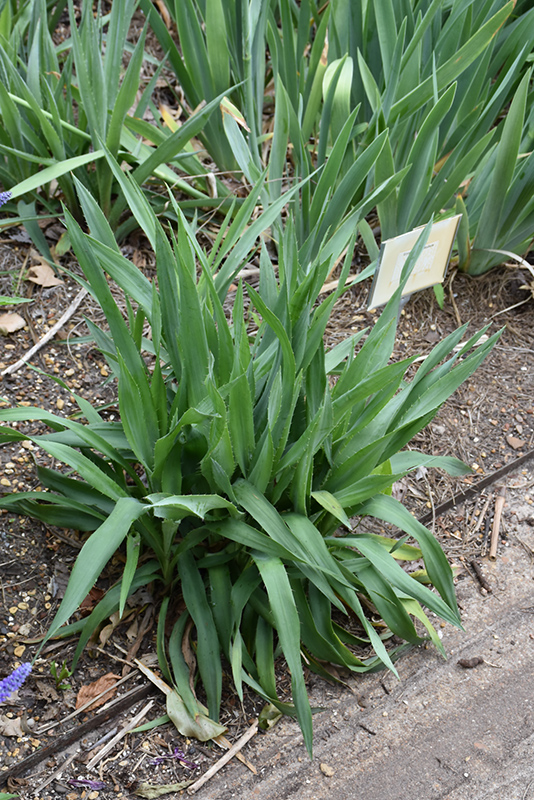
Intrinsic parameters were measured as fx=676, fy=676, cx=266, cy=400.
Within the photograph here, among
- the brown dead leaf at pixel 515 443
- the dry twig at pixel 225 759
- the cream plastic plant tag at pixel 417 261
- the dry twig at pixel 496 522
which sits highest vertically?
the cream plastic plant tag at pixel 417 261

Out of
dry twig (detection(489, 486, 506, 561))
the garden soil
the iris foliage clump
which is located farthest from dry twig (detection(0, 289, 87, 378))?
dry twig (detection(489, 486, 506, 561))

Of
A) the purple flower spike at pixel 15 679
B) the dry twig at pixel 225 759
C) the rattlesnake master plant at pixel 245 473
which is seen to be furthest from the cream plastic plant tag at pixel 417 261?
the purple flower spike at pixel 15 679

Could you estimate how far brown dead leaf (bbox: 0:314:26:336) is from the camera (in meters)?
1.53

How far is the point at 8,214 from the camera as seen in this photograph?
175 centimetres

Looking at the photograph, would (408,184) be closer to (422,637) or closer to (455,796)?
(422,637)

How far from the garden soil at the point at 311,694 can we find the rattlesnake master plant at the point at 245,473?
6cm

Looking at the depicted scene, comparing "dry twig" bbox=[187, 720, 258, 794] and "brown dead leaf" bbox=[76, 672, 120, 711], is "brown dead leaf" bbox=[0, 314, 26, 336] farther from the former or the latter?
"dry twig" bbox=[187, 720, 258, 794]

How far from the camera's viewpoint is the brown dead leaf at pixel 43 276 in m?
1.65

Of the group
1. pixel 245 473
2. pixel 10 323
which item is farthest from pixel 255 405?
pixel 10 323

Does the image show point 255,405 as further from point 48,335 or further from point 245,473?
point 48,335

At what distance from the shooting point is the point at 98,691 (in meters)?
1.08

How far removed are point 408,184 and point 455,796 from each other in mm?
1245

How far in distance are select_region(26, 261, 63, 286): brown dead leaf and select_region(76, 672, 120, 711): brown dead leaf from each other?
3.14ft

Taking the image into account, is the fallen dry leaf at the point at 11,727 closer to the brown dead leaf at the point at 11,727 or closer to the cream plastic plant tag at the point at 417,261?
the brown dead leaf at the point at 11,727
